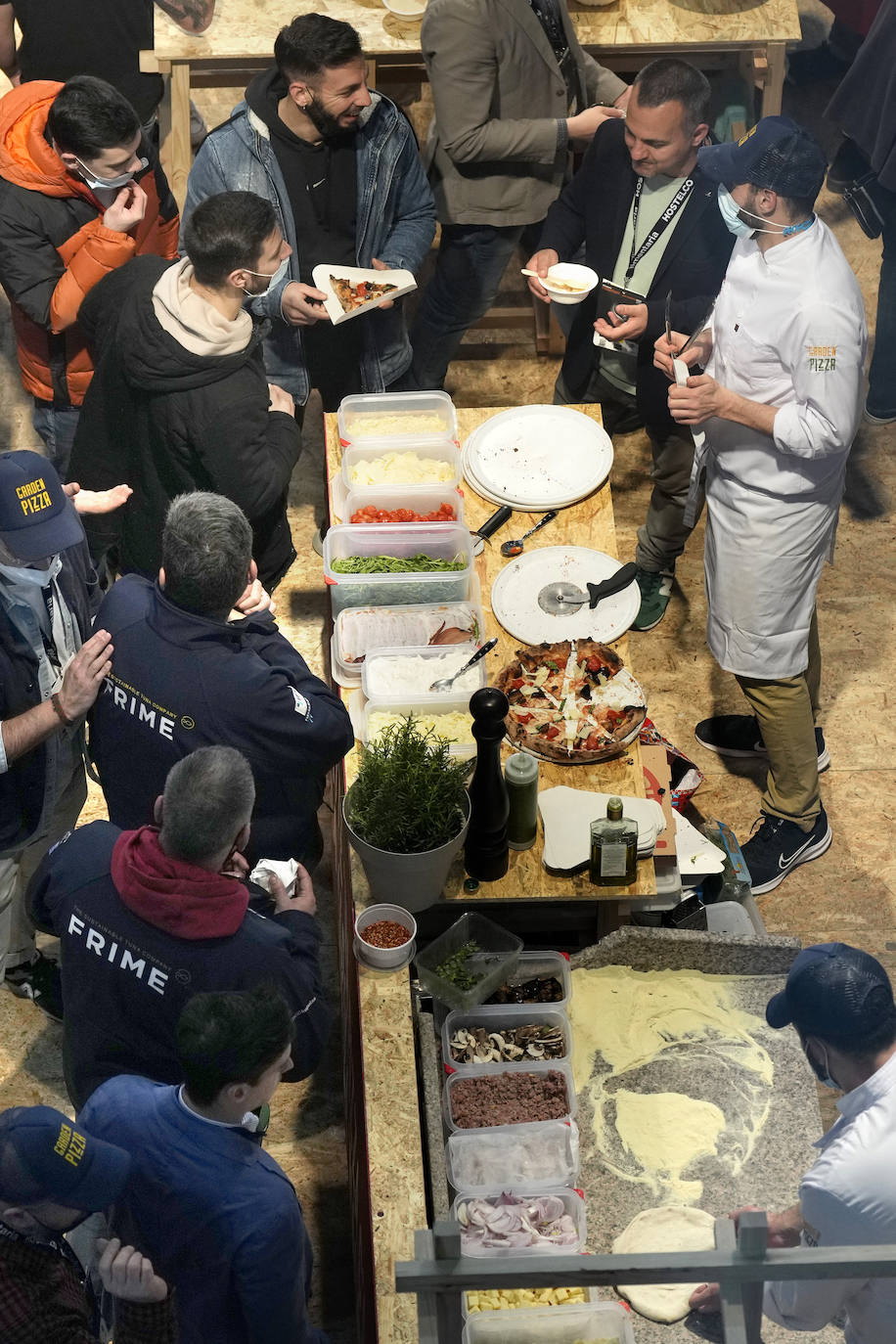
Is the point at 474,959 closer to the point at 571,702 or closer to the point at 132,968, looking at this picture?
the point at 571,702

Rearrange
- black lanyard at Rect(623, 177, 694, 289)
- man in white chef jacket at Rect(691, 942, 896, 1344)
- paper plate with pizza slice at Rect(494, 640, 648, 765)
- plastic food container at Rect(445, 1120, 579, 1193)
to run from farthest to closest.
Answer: black lanyard at Rect(623, 177, 694, 289) < paper plate with pizza slice at Rect(494, 640, 648, 765) < plastic food container at Rect(445, 1120, 579, 1193) < man in white chef jacket at Rect(691, 942, 896, 1344)

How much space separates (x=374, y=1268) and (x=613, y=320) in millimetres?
3426

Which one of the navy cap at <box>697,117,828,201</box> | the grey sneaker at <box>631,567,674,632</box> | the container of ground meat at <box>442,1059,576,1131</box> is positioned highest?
the navy cap at <box>697,117,828,201</box>

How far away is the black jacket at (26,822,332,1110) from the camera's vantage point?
3029mm

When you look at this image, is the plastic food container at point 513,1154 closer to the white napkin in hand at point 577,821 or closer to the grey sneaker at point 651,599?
the white napkin in hand at point 577,821

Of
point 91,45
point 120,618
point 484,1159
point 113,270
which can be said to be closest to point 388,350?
point 113,270

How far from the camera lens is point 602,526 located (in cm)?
470

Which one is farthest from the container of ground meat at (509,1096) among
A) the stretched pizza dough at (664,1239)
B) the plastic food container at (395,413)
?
the plastic food container at (395,413)

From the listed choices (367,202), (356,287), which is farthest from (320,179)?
(356,287)

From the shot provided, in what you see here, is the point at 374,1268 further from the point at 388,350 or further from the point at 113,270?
the point at 388,350

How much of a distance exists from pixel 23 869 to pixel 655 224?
3.13 meters

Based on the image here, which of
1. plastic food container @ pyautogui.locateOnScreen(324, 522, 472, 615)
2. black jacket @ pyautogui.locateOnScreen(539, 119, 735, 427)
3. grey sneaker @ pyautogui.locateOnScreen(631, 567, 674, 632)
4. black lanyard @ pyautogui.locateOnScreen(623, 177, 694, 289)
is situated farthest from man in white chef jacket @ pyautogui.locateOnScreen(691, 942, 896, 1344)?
black lanyard @ pyautogui.locateOnScreen(623, 177, 694, 289)

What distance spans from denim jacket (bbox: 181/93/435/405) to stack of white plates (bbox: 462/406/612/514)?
0.90 meters

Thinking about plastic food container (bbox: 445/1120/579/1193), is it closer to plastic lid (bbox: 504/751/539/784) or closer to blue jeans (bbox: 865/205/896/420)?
plastic lid (bbox: 504/751/539/784)
